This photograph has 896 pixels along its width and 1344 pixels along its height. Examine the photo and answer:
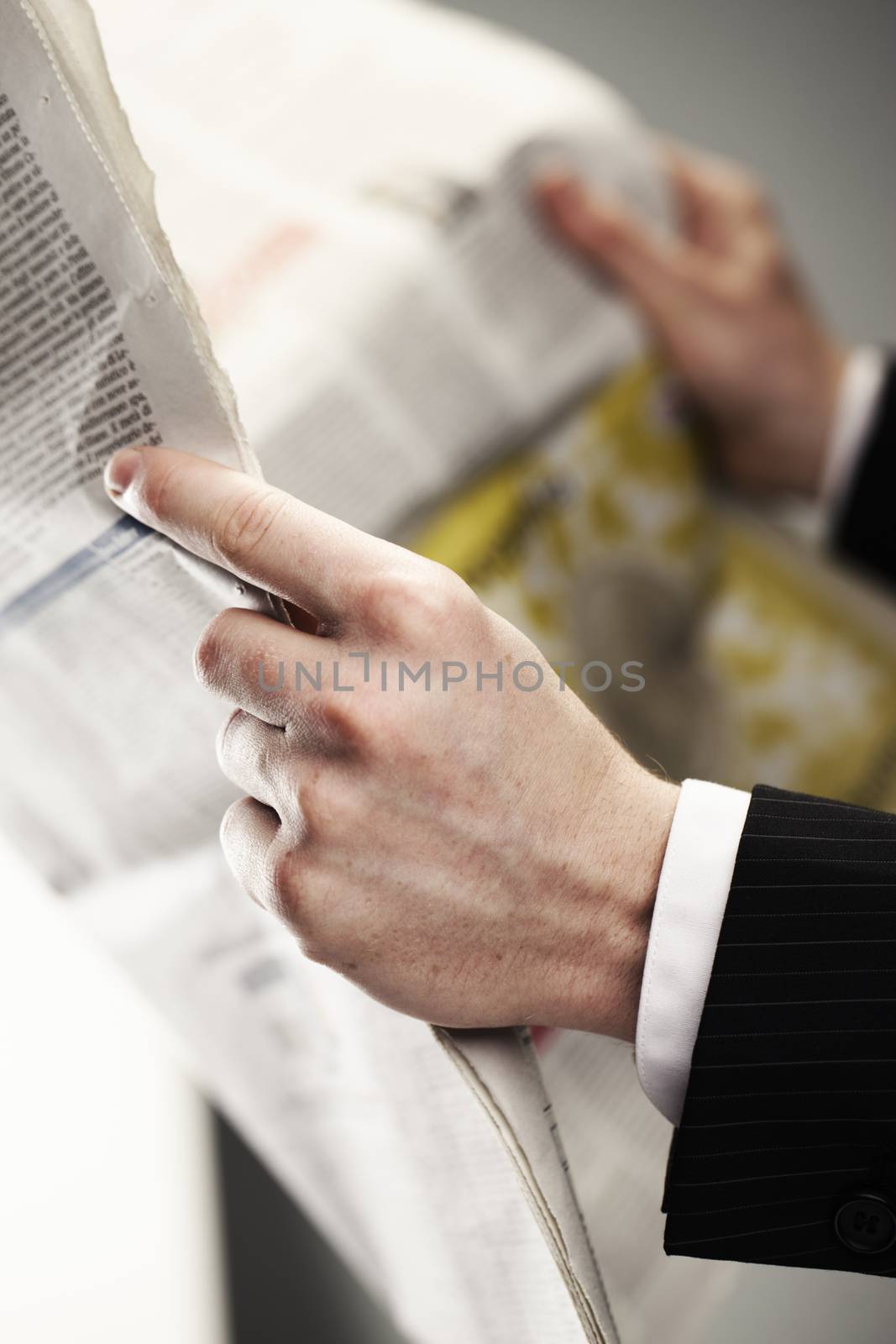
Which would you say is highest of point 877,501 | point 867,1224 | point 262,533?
point 262,533

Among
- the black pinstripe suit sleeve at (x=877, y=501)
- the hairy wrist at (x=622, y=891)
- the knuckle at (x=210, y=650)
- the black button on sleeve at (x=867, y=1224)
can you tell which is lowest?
the black pinstripe suit sleeve at (x=877, y=501)

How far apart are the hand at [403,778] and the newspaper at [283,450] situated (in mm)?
24

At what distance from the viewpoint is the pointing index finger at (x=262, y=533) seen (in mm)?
283

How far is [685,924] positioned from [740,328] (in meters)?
0.50

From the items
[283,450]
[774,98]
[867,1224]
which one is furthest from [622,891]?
[774,98]

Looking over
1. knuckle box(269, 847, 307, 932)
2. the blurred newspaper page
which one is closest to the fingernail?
knuckle box(269, 847, 307, 932)

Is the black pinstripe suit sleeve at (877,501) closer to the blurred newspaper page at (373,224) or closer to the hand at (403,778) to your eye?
the blurred newspaper page at (373,224)

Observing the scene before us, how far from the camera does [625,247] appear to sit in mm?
658

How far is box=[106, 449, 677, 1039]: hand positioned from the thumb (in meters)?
0.42

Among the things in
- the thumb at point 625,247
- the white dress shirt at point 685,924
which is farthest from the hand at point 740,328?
the white dress shirt at point 685,924

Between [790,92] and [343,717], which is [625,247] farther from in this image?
[343,717]

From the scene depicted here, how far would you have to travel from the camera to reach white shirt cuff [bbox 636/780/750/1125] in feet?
1.06

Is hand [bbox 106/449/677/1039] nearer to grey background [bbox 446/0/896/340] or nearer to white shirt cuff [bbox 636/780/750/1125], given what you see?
white shirt cuff [bbox 636/780/750/1125]

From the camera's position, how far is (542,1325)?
0.37m
